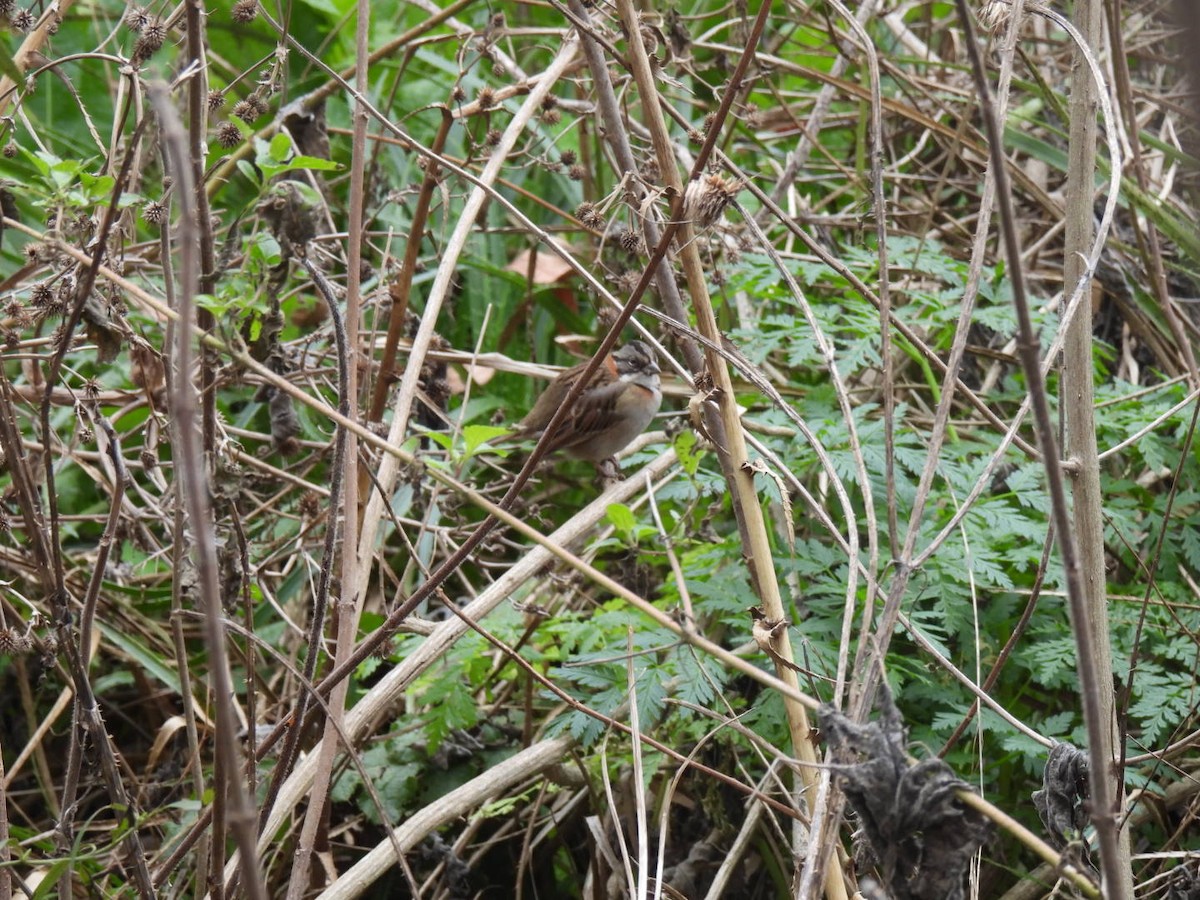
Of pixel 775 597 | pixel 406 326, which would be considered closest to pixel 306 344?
pixel 406 326

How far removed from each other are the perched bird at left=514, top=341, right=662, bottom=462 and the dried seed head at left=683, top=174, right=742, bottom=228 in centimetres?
189

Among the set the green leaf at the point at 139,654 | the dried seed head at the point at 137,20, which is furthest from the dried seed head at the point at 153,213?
the green leaf at the point at 139,654

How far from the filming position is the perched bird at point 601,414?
11.5 feet

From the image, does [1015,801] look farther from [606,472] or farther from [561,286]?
[561,286]

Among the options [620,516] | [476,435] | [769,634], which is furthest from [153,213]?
[769,634]

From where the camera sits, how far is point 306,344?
7.86 feet

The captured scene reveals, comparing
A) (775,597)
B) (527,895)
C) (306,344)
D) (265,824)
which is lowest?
(527,895)

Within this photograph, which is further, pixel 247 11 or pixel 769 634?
pixel 247 11

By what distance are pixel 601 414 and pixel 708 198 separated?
208 centimetres

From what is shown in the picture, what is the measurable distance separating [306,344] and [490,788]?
1.00 meters

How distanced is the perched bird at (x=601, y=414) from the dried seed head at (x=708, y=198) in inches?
74.3

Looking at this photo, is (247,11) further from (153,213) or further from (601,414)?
(601,414)

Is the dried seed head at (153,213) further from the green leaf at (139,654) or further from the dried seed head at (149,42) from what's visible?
the green leaf at (139,654)

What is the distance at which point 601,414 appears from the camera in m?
3.54
